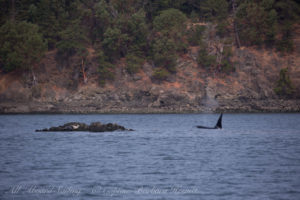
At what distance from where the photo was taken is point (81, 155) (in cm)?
2734

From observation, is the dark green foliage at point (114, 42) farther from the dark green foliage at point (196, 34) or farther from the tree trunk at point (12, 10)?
the tree trunk at point (12, 10)

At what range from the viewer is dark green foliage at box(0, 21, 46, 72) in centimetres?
7881

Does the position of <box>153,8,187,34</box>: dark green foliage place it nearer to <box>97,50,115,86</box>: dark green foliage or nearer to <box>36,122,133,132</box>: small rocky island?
<box>97,50,115,86</box>: dark green foliage

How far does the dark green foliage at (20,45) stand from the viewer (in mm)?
78812

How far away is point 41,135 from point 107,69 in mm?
42116

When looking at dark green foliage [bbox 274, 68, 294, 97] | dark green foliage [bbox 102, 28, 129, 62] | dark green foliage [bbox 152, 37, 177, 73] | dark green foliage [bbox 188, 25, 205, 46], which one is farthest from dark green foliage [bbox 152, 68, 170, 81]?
dark green foliage [bbox 274, 68, 294, 97]

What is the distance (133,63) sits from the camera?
82938 millimetres

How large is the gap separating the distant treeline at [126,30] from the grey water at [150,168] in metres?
45.3

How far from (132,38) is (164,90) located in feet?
39.8

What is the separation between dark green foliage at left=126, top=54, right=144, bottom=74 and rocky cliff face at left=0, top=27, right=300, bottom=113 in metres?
1.36

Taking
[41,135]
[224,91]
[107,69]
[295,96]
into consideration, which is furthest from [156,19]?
[41,135]

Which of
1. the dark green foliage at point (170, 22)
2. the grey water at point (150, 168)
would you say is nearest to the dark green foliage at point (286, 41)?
the dark green foliage at point (170, 22)

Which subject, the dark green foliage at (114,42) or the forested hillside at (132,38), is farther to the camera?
the dark green foliage at (114,42)

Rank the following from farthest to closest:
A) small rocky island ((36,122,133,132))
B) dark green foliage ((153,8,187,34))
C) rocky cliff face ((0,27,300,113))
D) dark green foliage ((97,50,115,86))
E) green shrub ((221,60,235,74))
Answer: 1. green shrub ((221,60,235,74))
2. dark green foliage ((97,50,115,86))
3. dark green foliage ((153,8,187,34))
4. rocky cliff face ((0,27,300,113))
5. small rocky island ((36,122,133,132))
